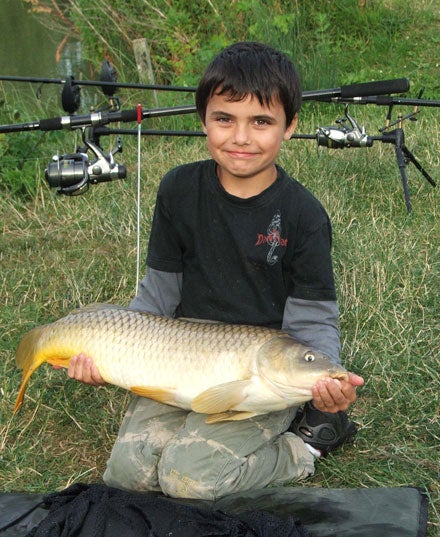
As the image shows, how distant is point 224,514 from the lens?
1.95m

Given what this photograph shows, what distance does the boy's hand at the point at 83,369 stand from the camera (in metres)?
2.25

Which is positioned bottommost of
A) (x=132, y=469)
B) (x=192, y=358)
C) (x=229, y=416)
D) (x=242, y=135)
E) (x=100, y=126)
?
(x=132, y=469)

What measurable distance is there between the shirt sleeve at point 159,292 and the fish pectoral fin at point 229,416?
425 millimetres

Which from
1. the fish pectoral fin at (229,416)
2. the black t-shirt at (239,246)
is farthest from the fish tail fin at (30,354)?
the fish pectoral fin at (229,416)

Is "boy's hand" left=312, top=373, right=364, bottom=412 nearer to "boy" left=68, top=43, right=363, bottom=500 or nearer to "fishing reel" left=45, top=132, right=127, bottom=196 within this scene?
"boy" left=68, top=43, right=363, bottom=500

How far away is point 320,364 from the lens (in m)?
2.00

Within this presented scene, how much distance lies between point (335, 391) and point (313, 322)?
1.15ft

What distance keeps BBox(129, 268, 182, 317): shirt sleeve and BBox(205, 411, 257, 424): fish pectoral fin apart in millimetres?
425

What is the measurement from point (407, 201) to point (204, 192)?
1.55 metres

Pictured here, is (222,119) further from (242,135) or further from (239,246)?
(239,246)

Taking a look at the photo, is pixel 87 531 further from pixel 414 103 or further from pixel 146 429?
pixel 414 103

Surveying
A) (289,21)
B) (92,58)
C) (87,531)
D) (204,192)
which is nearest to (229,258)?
(204,192)

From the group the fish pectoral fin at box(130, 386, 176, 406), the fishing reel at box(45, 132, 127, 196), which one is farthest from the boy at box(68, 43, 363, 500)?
the fishing reel at box(45, 132, 127, 196)

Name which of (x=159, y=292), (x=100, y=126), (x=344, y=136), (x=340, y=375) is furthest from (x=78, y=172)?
(x=340, y=375)
